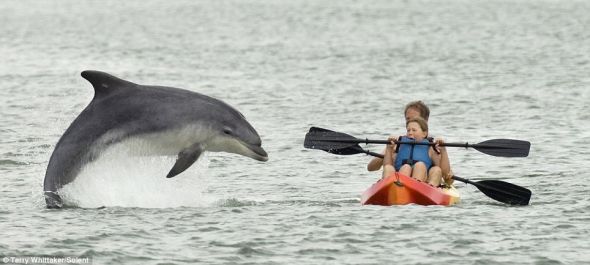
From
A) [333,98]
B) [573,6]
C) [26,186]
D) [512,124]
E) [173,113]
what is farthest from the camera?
[573,6]

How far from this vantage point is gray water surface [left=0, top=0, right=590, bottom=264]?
16.1 meters

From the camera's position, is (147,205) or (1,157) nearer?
(147,205)

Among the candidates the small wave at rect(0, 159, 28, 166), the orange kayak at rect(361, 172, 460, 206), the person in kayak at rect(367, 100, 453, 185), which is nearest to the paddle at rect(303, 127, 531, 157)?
the person in kayak at rect(367, 100, 453, 185)

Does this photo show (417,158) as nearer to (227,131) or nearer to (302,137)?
(227,131)

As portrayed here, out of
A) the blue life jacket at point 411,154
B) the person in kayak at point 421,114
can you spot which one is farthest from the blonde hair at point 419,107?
the blue life jacket at point 411,154

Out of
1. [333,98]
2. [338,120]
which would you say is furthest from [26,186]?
[333,98]

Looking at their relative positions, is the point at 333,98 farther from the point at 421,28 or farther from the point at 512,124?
the point at 421,28

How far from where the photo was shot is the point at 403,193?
61.0 ft

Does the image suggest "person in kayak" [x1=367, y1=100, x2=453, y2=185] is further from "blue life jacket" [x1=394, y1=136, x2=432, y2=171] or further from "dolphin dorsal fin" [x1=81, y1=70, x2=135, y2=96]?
"dolphin dorsal fin" [x1=81, y1=70, x2=135, y2=96]

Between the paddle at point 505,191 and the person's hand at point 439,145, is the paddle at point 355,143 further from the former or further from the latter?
the paddle at point 505,191

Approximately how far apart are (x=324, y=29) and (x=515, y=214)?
165ft

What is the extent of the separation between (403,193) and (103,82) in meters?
4.03

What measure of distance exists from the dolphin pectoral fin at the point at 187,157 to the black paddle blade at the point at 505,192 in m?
4.11

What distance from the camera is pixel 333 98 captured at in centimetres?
3516
